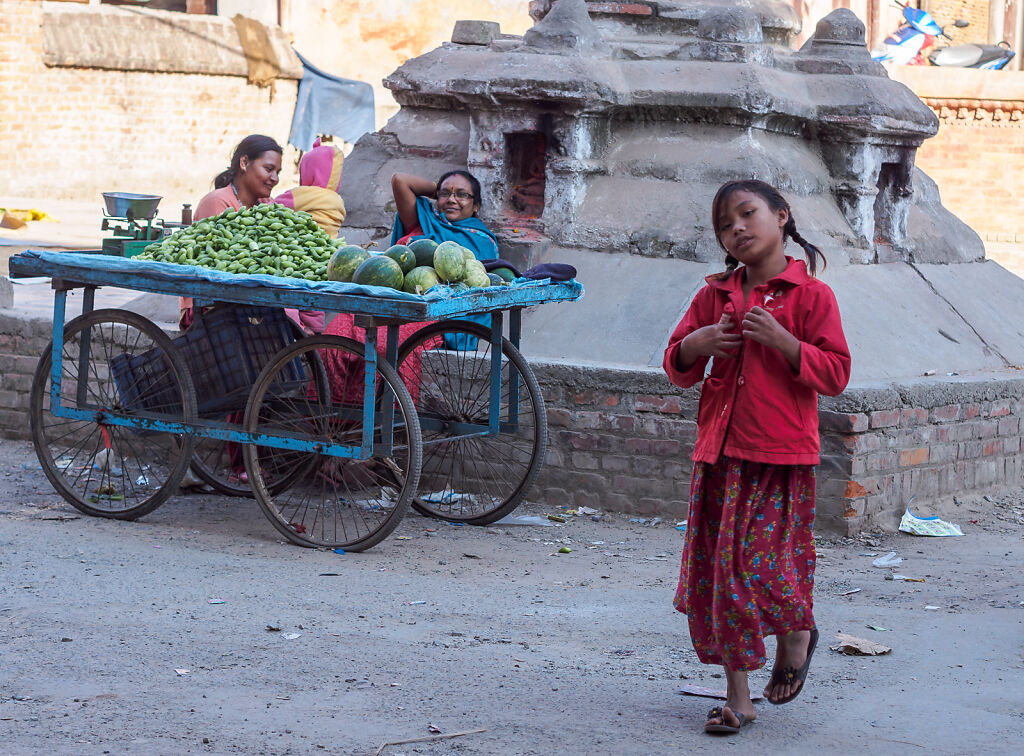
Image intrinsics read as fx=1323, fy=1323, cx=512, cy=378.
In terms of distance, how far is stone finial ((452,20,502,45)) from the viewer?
741cm

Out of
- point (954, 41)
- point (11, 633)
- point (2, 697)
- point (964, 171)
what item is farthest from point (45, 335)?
point (954, 41)

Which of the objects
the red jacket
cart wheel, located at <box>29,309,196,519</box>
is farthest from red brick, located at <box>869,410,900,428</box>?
cart wheel, located at <box>29,309,196,519</box>

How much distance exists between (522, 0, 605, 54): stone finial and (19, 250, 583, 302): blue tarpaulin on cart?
183 cm

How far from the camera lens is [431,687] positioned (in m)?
3.61

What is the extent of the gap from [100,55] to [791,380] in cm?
2030

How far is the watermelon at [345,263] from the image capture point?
16.8 feet

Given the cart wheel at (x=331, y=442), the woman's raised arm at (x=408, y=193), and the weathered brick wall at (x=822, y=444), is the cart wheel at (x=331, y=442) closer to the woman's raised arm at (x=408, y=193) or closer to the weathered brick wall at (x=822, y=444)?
the weathered brick wall at (x=822, y=444)

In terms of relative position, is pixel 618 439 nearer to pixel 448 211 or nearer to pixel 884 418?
pixel 884 418

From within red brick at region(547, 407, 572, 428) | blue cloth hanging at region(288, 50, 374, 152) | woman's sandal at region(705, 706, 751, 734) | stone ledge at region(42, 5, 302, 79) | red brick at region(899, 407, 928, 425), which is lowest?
woman's sandal at region(705, 706, 751, 734)

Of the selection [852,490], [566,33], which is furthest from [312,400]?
[566,33]

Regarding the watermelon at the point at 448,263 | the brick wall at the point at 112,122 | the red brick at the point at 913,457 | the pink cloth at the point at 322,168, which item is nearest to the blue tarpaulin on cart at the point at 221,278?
the watermelon at the point at 448,263

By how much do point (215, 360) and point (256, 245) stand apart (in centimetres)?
62

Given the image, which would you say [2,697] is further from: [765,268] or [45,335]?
[45,335]

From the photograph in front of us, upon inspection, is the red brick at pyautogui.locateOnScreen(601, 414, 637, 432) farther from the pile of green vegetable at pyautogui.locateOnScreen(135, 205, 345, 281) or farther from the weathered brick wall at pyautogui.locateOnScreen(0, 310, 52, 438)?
the weathered brick wall at pyautogui.locateOnScreen(0, 310, 52, 438)
